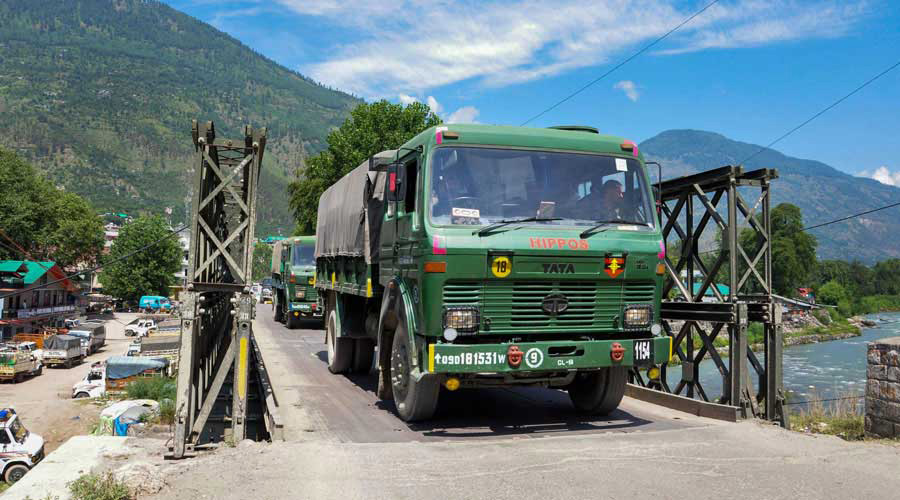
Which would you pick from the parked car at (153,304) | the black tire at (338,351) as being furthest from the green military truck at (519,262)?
the parked car at (153,304)

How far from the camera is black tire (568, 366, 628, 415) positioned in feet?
27.7

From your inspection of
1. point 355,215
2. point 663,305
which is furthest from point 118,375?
point 663,305

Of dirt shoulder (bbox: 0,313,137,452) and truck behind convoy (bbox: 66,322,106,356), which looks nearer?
dirt shoulder (bbox: 0,313,137,452)

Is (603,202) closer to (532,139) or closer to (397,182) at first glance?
(532,139)

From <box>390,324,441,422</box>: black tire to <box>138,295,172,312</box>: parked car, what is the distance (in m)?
83.6

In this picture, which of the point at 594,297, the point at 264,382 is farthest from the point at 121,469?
the point at 264,382

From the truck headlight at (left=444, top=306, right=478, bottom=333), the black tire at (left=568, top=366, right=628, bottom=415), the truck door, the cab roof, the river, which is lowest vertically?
the river

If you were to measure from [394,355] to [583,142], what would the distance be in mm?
3429

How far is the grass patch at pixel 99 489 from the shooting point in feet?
16.8

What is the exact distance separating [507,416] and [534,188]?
9.93 ft

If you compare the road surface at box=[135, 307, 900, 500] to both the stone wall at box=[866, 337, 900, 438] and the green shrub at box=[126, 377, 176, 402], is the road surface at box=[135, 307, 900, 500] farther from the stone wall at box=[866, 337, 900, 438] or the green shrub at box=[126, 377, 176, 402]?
the green shrub at box=[126, 377, 176, 402]

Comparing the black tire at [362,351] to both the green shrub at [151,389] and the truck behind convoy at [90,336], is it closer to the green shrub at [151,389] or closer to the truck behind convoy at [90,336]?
the green shrub at [151,389]

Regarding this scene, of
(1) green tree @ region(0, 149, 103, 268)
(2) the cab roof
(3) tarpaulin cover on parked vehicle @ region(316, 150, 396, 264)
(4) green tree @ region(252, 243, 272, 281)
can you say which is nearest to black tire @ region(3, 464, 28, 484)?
(3) tarpaulin cover on parked vehicle @ region(316, 150, 396, 264)

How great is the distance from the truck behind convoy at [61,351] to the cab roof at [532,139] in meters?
49.1
